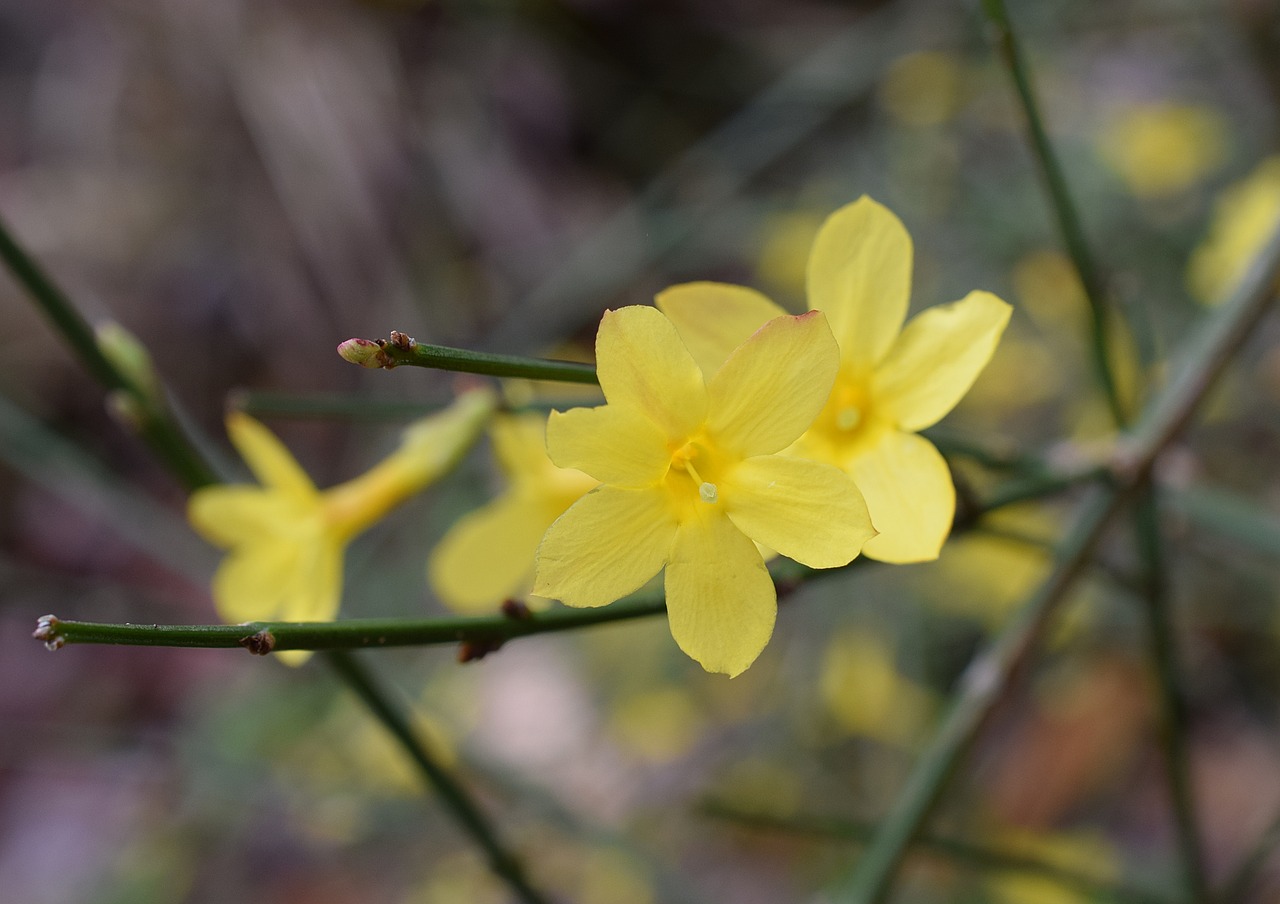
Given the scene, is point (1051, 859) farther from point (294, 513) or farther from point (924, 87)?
point (924, 87)

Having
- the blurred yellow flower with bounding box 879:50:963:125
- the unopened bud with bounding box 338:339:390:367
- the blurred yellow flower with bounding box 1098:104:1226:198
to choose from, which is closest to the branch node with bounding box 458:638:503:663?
the unopened bud with bounding box 338:339:390:367

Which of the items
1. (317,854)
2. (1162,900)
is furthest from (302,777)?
(1162,900)

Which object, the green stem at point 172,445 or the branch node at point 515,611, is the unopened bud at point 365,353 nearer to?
the branch node at point 515,611

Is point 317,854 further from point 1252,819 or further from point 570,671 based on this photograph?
point 1252,819

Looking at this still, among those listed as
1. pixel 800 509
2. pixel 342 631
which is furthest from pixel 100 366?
pixel 800 509

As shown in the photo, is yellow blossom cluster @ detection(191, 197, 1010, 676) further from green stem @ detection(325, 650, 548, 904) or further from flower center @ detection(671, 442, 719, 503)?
green stem @ detection(325, 650, 548, 904)

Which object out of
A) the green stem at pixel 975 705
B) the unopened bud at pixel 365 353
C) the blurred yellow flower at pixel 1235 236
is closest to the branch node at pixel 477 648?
the unopened bud at pixel 365 353
